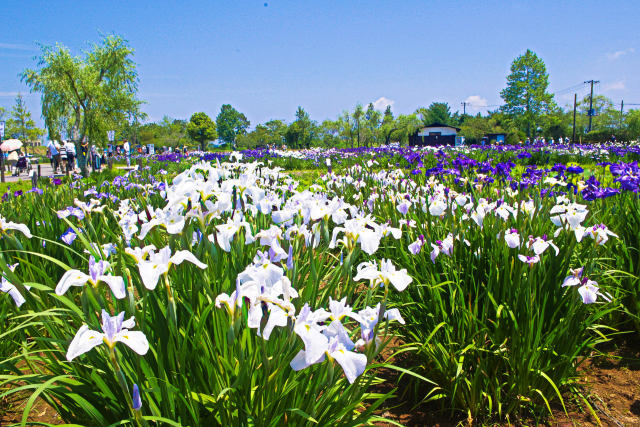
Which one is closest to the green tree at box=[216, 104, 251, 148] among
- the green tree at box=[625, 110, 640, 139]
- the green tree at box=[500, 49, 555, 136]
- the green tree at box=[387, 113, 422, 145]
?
the green tree at box=[387, 113, 422, 145]

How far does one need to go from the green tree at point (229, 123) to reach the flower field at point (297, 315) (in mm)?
114863

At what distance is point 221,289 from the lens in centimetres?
182

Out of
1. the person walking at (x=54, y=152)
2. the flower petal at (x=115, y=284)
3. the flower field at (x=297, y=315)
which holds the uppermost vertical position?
the person walking at (x=54, y=152)

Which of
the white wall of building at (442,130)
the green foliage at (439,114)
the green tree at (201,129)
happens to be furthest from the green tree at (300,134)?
the green foliage at (439,114)

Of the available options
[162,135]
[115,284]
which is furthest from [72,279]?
[162,135]

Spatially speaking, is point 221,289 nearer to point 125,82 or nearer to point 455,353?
point 455,353

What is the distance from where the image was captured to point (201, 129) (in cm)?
8538

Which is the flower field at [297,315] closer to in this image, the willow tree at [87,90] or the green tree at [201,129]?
the willow tree at [87,90]

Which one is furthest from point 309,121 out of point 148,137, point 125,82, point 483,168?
A: point 483,168

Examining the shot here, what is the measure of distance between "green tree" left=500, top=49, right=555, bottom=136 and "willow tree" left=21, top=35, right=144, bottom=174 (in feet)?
197

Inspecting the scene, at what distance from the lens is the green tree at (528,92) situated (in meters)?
60.7

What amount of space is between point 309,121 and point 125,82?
54143mm

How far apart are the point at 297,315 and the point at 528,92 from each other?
7118 centimetres

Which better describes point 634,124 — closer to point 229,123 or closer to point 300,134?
point 300,134
